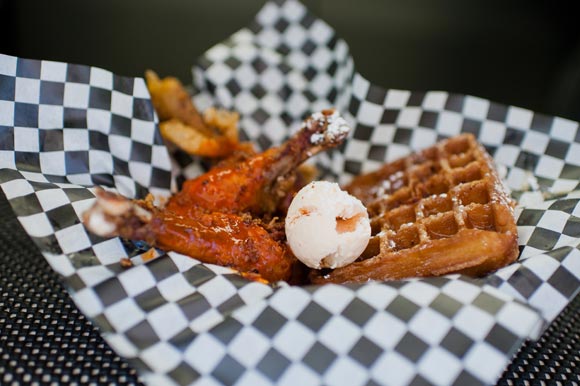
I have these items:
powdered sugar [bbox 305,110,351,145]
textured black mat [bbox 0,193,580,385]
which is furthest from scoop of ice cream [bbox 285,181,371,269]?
textured black mat [bbox 0,193,580,385]

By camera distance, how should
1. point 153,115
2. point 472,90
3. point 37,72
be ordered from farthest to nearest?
point 472,90 → point 153,115 → point 37,72

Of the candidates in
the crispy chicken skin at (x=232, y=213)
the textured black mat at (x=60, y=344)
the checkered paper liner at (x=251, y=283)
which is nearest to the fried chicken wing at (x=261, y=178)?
the crispy chicken skin at (x=232, y=213)

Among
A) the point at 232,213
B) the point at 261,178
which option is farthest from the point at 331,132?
the point at 232,213

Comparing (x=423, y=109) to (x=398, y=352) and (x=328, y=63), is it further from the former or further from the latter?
(x=398, y=352)

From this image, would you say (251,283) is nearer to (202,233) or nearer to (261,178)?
(202,233)

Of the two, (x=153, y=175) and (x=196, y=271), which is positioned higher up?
(x=196, y=271)

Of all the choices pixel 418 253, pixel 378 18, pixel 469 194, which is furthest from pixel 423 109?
pixel 378 18

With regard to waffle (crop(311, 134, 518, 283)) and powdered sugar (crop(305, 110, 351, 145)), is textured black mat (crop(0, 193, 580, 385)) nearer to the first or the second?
waffle (crop(311, 134, 518, 283))
